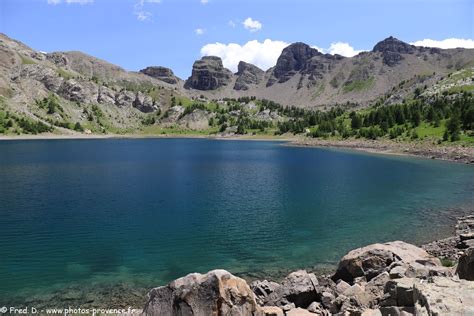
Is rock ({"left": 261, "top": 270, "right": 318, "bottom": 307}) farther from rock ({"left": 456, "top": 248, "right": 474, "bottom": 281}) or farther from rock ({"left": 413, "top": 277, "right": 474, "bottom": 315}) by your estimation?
rock ({"left": 413, "top": 277, "right": 474, "bottom": 315})

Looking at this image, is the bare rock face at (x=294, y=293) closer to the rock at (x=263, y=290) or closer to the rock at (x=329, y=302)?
Answer: the rock at (x=263, y=290)

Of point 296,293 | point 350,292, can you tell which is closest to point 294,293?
point 296,293

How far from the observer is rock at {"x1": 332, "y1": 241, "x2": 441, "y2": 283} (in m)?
27.6

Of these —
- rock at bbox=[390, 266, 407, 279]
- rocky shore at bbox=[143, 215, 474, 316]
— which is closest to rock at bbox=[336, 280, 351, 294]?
rocky shore at bbox=[143, 215, 474, 316]

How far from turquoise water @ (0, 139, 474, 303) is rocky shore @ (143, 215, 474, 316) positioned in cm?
808

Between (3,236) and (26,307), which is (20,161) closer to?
(3,236)

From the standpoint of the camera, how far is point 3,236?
139 feet

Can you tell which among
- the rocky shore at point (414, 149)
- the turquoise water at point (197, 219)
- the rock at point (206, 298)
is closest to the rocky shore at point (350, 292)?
the rock at point (206, 298)

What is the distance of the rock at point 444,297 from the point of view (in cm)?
1271

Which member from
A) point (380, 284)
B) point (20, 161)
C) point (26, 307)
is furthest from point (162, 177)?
point (380, 284)

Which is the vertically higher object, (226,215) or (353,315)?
(353,315)

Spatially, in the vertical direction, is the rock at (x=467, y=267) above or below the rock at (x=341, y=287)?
above

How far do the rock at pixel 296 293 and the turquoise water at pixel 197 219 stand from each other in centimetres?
895

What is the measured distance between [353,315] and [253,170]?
88733 mm
